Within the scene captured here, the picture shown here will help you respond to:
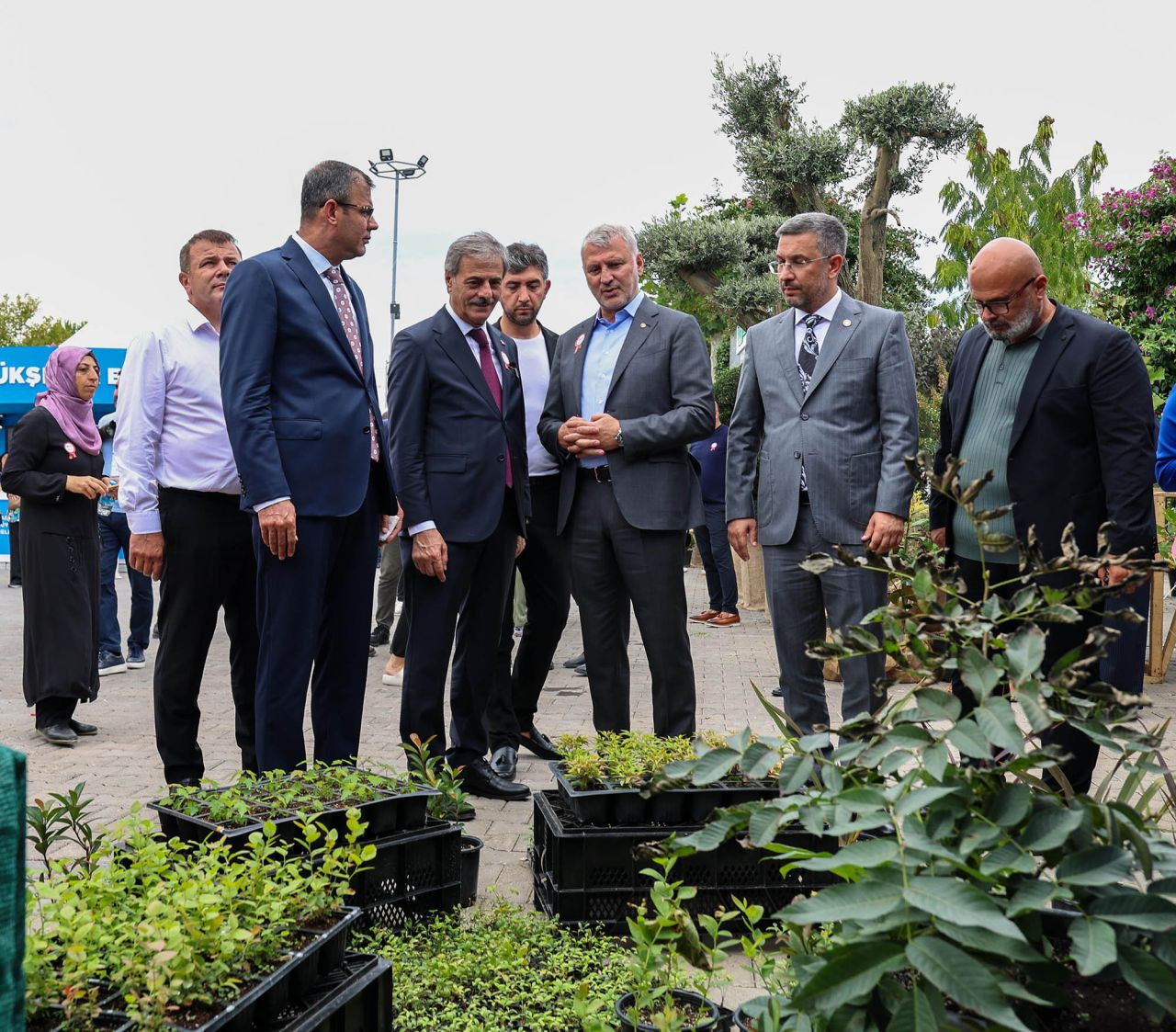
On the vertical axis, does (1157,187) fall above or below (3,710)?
above

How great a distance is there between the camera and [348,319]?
4668 mm

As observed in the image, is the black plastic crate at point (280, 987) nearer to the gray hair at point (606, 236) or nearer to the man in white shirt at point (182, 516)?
the man in white shirt at point (182, 516)

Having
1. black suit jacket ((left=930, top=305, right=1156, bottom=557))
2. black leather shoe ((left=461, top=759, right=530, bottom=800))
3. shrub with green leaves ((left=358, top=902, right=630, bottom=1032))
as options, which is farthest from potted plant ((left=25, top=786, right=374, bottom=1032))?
black suit jacket ((left=930, top=305, right=1156, bottom=557))

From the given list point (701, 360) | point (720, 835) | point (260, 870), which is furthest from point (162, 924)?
point (701, 360)

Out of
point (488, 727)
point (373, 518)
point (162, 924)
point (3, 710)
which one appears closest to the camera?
point (162, 924)

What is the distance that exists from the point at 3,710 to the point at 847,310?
6154mm

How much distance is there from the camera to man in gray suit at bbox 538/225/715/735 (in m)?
5.11

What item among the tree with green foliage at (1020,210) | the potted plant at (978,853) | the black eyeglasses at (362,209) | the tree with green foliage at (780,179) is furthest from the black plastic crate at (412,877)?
the tree with green foliage at (1020,210)

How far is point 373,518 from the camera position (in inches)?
185

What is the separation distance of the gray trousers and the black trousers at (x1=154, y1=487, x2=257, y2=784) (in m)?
2.26

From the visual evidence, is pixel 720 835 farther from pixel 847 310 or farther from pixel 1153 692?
→ pixel 1153 692

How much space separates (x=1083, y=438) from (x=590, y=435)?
1989 millimetres

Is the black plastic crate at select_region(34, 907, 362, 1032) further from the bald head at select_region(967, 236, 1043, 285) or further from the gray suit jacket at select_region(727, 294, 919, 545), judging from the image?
the bald head at select_region(967, 236, 1043, 285)

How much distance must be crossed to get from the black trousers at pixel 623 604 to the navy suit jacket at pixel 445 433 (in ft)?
1.39
